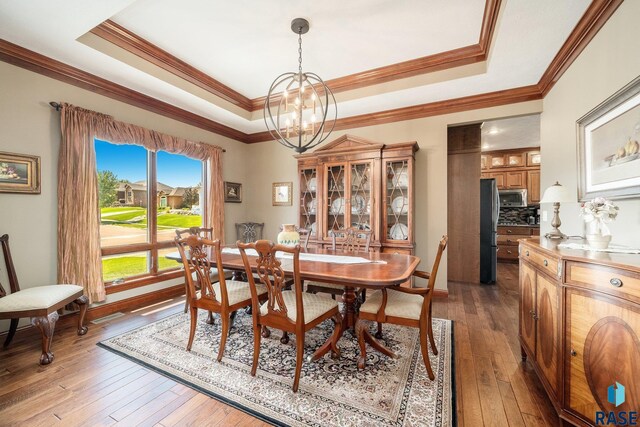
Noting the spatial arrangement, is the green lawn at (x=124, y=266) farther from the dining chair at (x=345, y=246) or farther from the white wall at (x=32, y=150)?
the dining chair at (x=345, y=246)

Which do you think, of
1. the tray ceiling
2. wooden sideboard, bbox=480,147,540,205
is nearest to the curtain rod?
the tray ceiling

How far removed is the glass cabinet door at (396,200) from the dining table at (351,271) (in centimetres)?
105

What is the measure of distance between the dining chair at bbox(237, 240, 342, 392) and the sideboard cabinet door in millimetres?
1334

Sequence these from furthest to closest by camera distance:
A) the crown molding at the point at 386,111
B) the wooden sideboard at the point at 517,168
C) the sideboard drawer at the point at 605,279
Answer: the wooden sideboard at the point at 517,168 < the crown molding at the point at 386,111 < the sideboard drawer at the point at 605,279

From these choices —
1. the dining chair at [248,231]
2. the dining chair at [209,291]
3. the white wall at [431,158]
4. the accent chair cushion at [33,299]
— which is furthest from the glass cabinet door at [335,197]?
the accent chair cushion at [33,299]

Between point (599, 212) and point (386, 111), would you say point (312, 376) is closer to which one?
point (599, 212)

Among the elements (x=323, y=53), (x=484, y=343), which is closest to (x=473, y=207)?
(x=484, y=343)

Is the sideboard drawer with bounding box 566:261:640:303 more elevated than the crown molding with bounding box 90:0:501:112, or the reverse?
the crown molding with bounding box 90:0:501:112

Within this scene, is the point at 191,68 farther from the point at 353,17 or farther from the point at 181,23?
the point at 353,17

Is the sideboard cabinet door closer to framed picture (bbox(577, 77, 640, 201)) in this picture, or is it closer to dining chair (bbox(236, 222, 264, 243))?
framed picture (bbox(577, 77, 640, 201))

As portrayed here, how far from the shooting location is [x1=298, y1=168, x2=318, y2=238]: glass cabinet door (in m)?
4.18

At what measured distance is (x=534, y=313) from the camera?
1.80 m

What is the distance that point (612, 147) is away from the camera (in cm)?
177

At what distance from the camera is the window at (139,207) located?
313 cm
